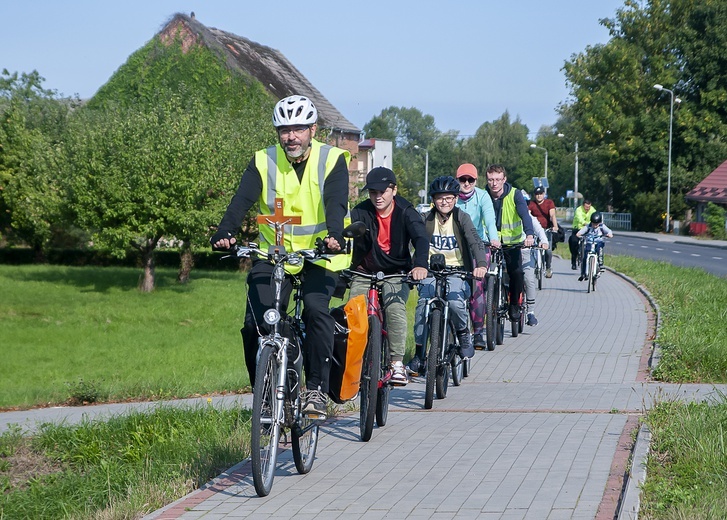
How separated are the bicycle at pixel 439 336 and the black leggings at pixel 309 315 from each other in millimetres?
2479

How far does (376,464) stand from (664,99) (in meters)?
73.9

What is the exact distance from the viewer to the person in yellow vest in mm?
6375

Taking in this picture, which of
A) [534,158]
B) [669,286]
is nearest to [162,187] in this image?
[669,286]

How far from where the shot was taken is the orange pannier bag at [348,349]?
687cm

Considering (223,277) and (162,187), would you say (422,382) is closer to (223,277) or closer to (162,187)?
(162,187)

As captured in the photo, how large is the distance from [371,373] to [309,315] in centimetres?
122

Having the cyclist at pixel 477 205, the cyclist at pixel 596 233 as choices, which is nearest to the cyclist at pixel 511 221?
the cyclist at pixel 477 205

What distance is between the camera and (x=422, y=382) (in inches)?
426

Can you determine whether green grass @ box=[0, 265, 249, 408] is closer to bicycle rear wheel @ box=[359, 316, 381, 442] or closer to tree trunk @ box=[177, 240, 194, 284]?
tree trunk @ box=[177, 240, 194, 284]

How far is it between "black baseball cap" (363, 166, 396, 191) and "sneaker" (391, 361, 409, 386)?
131cm

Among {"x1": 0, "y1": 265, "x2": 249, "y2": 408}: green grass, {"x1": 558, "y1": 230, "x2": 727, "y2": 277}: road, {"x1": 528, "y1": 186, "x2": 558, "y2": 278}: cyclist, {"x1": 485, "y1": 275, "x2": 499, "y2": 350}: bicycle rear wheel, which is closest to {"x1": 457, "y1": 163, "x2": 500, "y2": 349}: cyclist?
{"x1": 485, "y1": 275, "x2": 499, "y2": 350}: bicycle rear wheel

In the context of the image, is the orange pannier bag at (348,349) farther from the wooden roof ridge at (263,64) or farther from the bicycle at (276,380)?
the wooden roof ridge at (263,64)

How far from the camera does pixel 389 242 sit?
857 cm

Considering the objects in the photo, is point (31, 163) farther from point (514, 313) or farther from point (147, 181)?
point (514, 313)
